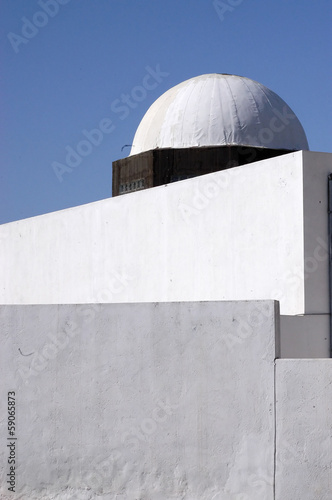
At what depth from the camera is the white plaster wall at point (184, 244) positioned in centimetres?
820

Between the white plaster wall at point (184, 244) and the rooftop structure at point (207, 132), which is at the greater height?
the rooftop structure at point (207, 132)

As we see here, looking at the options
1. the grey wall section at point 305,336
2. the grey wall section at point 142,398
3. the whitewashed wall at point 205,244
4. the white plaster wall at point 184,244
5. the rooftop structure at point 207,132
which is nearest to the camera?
the grey wall section at point 142,398

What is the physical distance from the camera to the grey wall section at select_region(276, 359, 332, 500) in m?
5.32

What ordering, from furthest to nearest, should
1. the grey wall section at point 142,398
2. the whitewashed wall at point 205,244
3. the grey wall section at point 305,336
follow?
the whitewashed wall at point 205,244 → the grey wall section at point 305,336 → the grey wall section at point 142,398

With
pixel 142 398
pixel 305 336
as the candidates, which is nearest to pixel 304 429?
pixel 142 398

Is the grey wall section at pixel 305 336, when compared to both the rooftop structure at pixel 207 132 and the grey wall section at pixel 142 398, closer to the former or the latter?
the grey wall section at pixel 142 398

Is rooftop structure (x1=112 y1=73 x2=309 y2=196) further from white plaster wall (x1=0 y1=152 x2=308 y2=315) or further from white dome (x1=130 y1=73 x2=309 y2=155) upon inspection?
white plaster wall (x1=0 y1=152 x2=308 y2=315)

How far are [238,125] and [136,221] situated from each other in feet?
9.70

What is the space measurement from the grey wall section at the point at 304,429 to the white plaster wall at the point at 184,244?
8.13ft

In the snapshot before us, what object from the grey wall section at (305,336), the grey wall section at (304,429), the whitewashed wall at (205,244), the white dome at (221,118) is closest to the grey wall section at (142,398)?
the grey wall section at (304,429)

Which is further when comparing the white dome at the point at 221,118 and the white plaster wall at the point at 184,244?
the white dome at the point at 221,118

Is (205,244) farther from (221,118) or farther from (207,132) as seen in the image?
(221,118)

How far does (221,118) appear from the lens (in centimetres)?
1237

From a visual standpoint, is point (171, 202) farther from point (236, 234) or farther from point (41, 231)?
point (41, 231)
